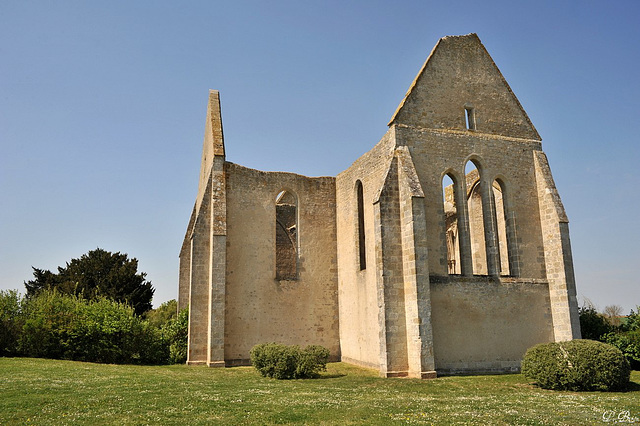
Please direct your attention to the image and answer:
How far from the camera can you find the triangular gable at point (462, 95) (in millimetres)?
15148

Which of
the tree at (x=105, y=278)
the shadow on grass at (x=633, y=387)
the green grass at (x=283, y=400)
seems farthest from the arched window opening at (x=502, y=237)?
the tree at (x=105, y=278)

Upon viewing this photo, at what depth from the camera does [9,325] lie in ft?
57.6

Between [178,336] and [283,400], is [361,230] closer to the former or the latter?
[178,336]

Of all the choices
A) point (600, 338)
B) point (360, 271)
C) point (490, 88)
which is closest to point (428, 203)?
point (360, 271)

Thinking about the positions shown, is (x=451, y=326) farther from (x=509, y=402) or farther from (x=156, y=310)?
(x=156, y=310)

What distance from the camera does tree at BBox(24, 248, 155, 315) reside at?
2770 cm

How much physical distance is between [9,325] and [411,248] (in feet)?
48.8

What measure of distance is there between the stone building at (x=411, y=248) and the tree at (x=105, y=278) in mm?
10717

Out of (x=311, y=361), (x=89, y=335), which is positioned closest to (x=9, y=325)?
(x=89, y=335)

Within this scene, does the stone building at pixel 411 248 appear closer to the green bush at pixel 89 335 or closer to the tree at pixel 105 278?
the green bush at pixel 89 335

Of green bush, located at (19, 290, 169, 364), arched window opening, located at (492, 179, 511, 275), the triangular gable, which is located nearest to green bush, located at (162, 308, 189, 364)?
green bush, located at (19, 290, 169, 364)

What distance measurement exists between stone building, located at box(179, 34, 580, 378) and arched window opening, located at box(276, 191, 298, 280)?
4251mm

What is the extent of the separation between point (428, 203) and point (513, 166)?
11.4 feet

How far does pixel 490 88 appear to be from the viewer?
16203 mm
